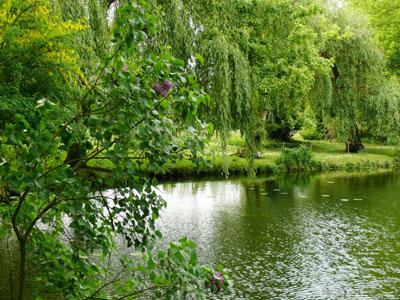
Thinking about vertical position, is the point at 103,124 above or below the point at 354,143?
above

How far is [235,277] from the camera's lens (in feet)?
27.4

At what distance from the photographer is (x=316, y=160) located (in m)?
23.2

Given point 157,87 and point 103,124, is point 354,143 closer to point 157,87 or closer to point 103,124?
point 157,87

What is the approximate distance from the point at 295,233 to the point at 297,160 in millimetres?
11298

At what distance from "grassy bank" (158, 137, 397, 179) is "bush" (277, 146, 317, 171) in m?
0.30

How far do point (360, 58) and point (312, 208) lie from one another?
1084cm

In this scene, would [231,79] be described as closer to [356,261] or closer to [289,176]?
[356,261]

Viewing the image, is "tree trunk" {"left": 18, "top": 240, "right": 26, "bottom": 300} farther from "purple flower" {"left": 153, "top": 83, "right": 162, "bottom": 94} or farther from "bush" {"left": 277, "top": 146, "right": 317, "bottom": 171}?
"bush" {"left": 277, "top": 146, "right": 317, "bottom": 171}

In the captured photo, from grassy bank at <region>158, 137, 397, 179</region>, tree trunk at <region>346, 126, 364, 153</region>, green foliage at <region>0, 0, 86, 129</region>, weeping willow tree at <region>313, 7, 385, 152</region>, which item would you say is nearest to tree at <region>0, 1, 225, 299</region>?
green foliage at <region>0, 0, 86, 129</region>

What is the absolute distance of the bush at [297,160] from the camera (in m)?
22.0

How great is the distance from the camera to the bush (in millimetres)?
22000

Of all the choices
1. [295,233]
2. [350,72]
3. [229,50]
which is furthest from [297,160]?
[229,50]

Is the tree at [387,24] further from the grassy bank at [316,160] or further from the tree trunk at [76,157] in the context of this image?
the tree trunk at [76,157]

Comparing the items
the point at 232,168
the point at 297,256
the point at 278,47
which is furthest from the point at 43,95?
the point at 232,168
